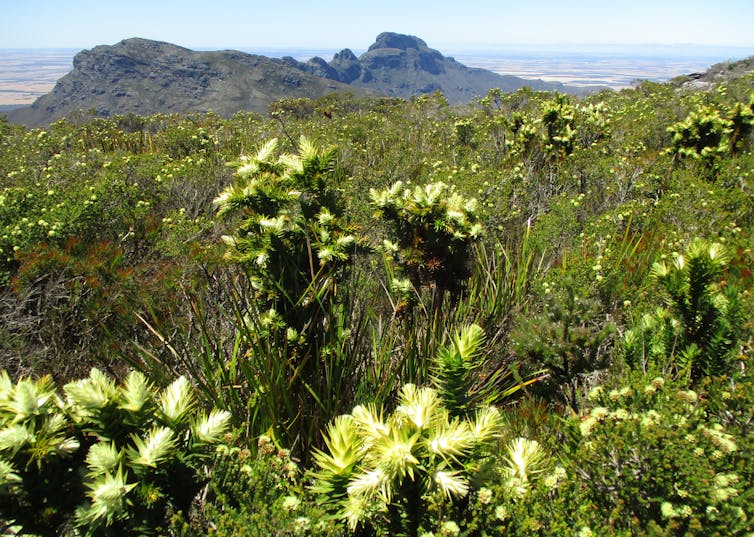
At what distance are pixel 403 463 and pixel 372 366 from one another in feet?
4.29

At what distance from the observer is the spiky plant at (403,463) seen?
4.07 feet

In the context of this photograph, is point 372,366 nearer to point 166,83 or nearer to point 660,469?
point 660,469

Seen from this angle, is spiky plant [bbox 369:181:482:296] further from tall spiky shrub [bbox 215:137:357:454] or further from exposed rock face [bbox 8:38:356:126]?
exposed rock face [bbox 8:38:356:126]

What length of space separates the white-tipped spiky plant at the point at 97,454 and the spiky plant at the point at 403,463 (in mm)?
374

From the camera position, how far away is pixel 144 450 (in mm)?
1251

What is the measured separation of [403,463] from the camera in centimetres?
121

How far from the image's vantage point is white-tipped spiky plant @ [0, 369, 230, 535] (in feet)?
3.76

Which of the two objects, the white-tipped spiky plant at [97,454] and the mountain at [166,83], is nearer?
the white-tipped spiky plant at [97,454]

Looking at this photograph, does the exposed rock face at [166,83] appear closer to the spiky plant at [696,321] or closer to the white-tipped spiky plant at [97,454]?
the spiky plant at [696,321]

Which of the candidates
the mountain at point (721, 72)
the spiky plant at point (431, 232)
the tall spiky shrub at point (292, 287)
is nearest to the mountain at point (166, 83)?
the mountain at point (721, 72)

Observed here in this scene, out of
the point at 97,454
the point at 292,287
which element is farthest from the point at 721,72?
the point at 97,454

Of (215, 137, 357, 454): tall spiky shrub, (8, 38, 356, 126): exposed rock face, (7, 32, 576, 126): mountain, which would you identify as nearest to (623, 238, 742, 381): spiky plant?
(215, 137, 357, 454): tall spiky shrub

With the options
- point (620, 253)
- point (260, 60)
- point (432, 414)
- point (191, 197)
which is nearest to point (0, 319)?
point (191, 197)

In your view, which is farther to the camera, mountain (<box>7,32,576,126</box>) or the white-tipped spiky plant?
mountain (<box>7,32,576,126</box>)
